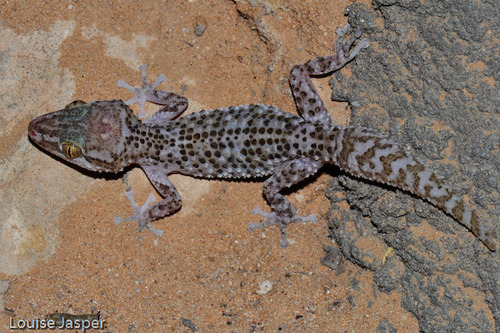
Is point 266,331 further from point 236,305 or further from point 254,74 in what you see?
point 254,74

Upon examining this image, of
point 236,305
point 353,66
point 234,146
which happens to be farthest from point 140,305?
point 353,66

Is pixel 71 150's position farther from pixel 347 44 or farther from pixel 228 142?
pixel 347 44

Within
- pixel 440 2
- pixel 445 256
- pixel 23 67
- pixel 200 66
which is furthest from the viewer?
pixel 200 66

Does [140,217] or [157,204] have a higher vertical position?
[157,204]

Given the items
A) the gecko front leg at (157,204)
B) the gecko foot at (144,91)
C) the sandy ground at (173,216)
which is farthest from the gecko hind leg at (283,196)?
the gecko foot at (144,91)

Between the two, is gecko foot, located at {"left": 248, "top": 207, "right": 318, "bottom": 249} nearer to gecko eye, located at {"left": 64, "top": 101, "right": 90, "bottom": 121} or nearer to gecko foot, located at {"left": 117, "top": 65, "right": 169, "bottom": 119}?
gecko foot, located at {"left": 117, "top": 65, "right": 169, "bottom": 119}

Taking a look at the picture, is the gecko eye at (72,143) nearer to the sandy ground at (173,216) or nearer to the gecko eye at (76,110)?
the gecko eye at (76,110)

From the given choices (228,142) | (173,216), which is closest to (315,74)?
(228,142)
